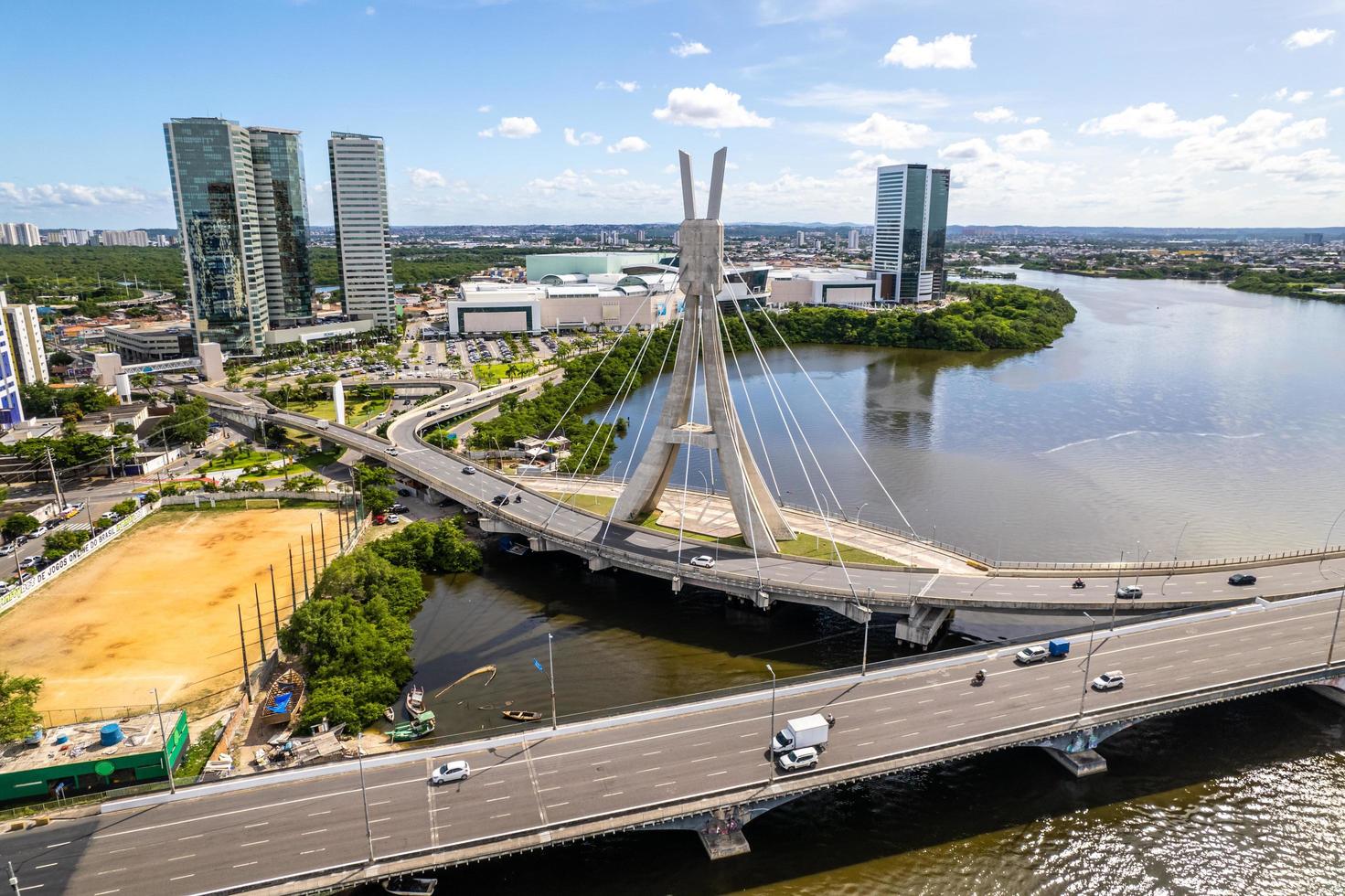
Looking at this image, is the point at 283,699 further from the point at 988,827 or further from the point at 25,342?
the point at 25,342

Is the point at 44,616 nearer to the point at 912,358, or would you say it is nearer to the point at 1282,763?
the point at 1282,763

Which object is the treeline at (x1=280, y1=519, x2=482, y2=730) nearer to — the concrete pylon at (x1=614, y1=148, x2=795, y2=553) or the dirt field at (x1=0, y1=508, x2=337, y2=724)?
the dirt field at (x1=0, y1=508, x2=337, y2=724)

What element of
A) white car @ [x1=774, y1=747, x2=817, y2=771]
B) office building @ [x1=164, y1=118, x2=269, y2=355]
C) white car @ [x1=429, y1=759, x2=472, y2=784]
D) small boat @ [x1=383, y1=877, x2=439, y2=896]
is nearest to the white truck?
white car @ [x1=774, y1=747, x2=817, y2=771]

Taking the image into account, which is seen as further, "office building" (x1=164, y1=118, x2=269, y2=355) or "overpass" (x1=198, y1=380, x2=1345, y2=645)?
"office building" (x1=164, y1=118, x2=269, y2=355)

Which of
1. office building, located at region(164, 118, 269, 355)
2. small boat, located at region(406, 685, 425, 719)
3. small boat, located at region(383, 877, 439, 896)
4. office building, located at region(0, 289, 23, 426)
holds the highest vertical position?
office building, located at region(164, 118, 269, 355)

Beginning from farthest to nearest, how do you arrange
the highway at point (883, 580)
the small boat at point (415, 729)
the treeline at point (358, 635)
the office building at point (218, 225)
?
the office building at point (218, 225), the highway at point (883, 580), the treeline at point (358, 635), the small boat at point (415, 729)

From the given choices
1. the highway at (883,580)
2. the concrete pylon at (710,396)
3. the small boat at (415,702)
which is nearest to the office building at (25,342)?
the highway at (883,580)

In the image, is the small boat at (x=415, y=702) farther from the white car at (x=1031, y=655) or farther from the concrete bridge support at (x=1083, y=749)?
the white car at (x=1031, y=655)
